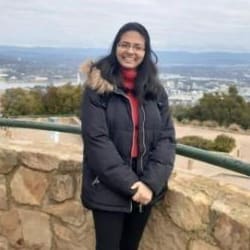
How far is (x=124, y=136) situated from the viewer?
2.20 metres

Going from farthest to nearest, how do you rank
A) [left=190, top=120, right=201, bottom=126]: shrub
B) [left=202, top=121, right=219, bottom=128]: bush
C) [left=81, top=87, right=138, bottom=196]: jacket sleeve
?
[left=190, top=120, right=201, bottom=126]: shrub
[left=202, top=121, right=219, bottom=128]: bush
[left=81, top=87, right=138, bottom=196]: jacket sleeve

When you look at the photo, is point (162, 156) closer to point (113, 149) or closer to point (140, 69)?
point (113, 149)

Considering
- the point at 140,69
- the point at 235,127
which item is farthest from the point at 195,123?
the point at 140,69

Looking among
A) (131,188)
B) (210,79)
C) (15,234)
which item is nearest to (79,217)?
(15,234)

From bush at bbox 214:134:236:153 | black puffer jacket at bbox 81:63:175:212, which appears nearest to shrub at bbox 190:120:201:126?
bush at bbox 214:134:236:153

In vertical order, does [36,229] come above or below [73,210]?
below

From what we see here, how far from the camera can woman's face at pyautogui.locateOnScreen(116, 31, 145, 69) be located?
2320mm

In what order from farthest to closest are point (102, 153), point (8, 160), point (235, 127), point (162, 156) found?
point (235, 127) < point (8, 160) < point (162, 156) < point (102, 153)

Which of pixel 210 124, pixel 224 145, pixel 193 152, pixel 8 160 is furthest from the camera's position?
pixel 210 124

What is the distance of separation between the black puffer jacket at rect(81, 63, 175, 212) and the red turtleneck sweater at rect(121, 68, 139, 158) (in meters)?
0.02

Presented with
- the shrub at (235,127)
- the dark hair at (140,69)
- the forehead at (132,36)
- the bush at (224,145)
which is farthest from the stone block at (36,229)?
the shrub at (235,127)

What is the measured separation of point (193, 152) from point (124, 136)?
445 mm

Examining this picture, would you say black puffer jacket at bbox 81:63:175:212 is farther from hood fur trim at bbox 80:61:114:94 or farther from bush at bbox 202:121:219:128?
bush at bbox 202:121:219:128

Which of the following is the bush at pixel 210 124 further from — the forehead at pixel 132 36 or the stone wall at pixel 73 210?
the forehead at pixel 132 36
